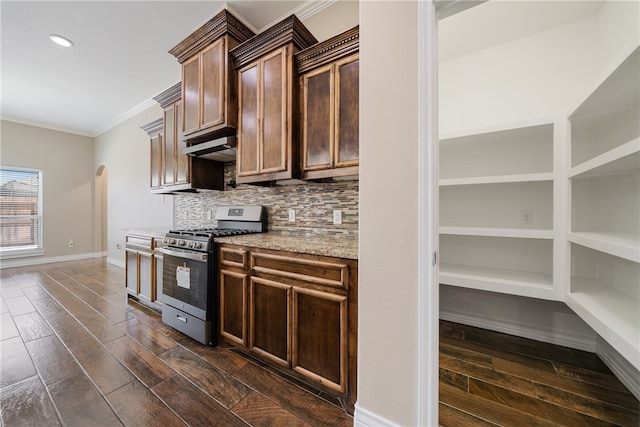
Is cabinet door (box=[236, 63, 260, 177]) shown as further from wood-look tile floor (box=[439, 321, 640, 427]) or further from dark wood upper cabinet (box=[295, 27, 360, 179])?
wood-look tile floor (box=[439, 321, 640, 427])

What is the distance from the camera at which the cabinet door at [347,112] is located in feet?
5.66

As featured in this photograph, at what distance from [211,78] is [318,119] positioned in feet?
4.16

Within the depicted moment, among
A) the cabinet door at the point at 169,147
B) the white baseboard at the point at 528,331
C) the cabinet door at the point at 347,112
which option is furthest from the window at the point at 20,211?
the white baseboard at the point at 528,331

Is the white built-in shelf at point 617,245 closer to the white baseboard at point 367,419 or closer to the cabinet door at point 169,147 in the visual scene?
the white baseboard at point 367,419

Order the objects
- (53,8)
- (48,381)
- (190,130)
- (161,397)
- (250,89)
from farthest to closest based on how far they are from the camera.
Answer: (190,130)
(53,8)
(250,89)
(48,381)
(161,397)

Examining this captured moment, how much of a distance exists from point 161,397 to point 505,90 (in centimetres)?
347

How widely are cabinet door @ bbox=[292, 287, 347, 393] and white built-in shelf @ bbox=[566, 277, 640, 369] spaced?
1.23 metres

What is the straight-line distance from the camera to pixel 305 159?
1.96 metres

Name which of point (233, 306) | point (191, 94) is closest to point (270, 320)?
point (233, 306)

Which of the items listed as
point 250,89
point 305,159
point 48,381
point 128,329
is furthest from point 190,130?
point 48,381

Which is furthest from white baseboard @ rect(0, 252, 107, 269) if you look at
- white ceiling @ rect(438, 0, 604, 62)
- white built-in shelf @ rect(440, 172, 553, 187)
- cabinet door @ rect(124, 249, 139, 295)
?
white ceiling @ rect(438, 0, 604, 62)

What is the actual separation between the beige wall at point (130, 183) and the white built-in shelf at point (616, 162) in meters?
4.57

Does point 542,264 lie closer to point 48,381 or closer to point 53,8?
point 48,381

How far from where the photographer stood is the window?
4.77 meters
